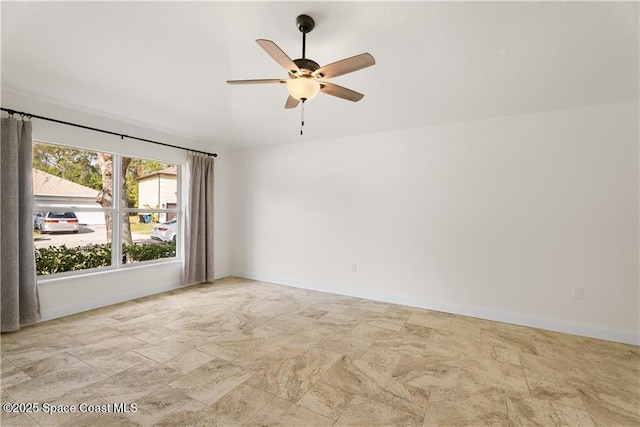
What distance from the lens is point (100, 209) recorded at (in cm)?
390

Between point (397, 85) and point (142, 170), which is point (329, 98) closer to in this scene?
point (397, 85)

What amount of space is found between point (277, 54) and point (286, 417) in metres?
2.29

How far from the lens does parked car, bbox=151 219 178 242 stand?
4.64 m

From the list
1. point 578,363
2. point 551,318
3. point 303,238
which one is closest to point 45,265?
point 303,238

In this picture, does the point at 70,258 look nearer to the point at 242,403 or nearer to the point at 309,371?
the point at 242,403

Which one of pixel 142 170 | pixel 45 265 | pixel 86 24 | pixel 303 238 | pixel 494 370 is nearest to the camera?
pixel 86 24

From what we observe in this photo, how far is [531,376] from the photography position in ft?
7.66

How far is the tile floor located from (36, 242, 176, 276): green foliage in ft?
2.22

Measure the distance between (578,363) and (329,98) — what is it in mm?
3477

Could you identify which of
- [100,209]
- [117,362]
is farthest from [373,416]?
[100,209]

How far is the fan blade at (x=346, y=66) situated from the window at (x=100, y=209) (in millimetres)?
3587

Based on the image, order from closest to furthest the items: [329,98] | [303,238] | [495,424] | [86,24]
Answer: [495,424]
[86,24]
[329,98]
[303,238]

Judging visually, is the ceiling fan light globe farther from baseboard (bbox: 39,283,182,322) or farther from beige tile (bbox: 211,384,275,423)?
baseboard (bbox: 39,283,182,322)

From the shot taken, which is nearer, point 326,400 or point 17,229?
point 326,400
